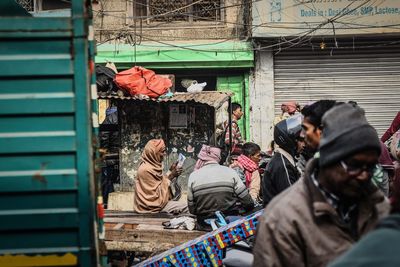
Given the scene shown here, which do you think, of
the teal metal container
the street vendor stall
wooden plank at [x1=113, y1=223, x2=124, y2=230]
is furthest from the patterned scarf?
the teal metal container

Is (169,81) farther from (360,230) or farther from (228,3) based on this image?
(360,230)

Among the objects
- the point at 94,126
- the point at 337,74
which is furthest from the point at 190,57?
the point at 94,126

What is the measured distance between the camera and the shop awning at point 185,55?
13930mm

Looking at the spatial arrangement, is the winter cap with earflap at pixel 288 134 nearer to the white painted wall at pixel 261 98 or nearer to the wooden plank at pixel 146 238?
the wooden plank at pixel 146 238

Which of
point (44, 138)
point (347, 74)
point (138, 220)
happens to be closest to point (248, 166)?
point (138, 220)

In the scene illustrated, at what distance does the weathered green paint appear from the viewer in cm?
1420

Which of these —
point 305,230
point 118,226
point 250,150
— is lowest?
point 118,226

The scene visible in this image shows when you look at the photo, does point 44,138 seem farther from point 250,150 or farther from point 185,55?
point 185,55

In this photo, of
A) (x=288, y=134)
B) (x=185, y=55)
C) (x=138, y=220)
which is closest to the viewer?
(x=288, y=134)

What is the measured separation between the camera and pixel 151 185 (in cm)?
812

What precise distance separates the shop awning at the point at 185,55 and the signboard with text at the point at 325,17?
0.66m

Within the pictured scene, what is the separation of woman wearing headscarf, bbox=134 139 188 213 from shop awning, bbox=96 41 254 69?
5.80 meters

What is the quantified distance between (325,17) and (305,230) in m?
11.7

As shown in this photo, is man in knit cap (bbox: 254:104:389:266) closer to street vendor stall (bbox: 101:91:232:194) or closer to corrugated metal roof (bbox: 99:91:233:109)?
corrugated metal roof (bbox: 99:91:233:109)
